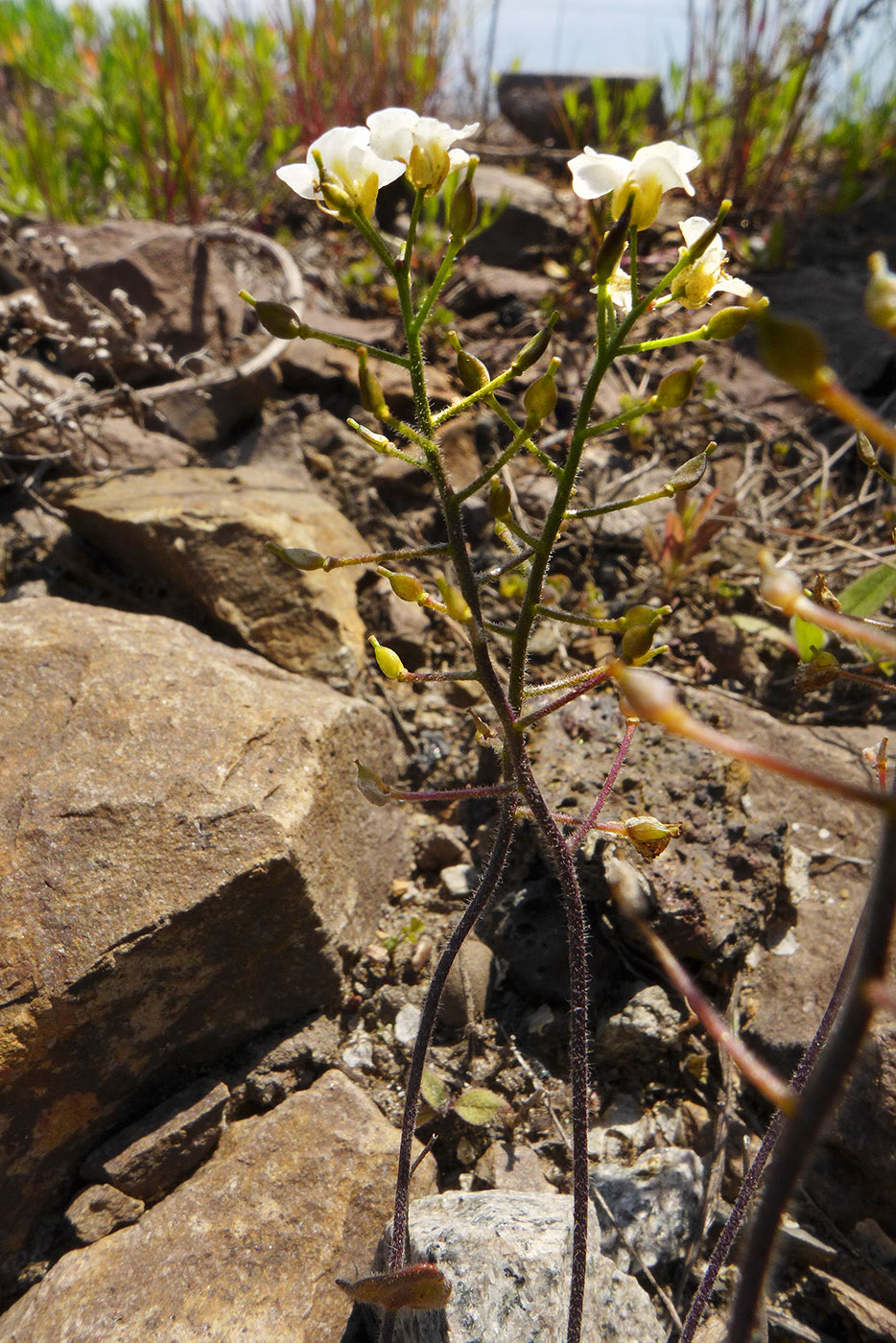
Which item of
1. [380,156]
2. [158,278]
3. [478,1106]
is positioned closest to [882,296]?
[380,156]

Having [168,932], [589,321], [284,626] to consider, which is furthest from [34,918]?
[589,321]

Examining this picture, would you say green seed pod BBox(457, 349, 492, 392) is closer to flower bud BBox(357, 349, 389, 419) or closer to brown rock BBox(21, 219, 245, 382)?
flower bud BBox(357, 349, 389, 419)

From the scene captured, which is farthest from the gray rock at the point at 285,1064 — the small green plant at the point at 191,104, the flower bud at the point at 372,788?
the small green plant at the point at 191,104

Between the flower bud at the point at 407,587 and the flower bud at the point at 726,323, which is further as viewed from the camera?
the flower bud at the point at 407,587

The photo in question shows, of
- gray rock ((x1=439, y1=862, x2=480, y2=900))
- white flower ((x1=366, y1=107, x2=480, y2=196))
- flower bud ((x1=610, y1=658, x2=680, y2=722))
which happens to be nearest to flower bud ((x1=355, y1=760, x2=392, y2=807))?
flower bud ((x1=610, y1=658, x2=680, y2=722))

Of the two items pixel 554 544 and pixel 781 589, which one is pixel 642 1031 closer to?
pixel 554 544

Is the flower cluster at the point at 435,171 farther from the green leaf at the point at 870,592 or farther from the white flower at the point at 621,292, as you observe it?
the green leaf at the point at 870,592
